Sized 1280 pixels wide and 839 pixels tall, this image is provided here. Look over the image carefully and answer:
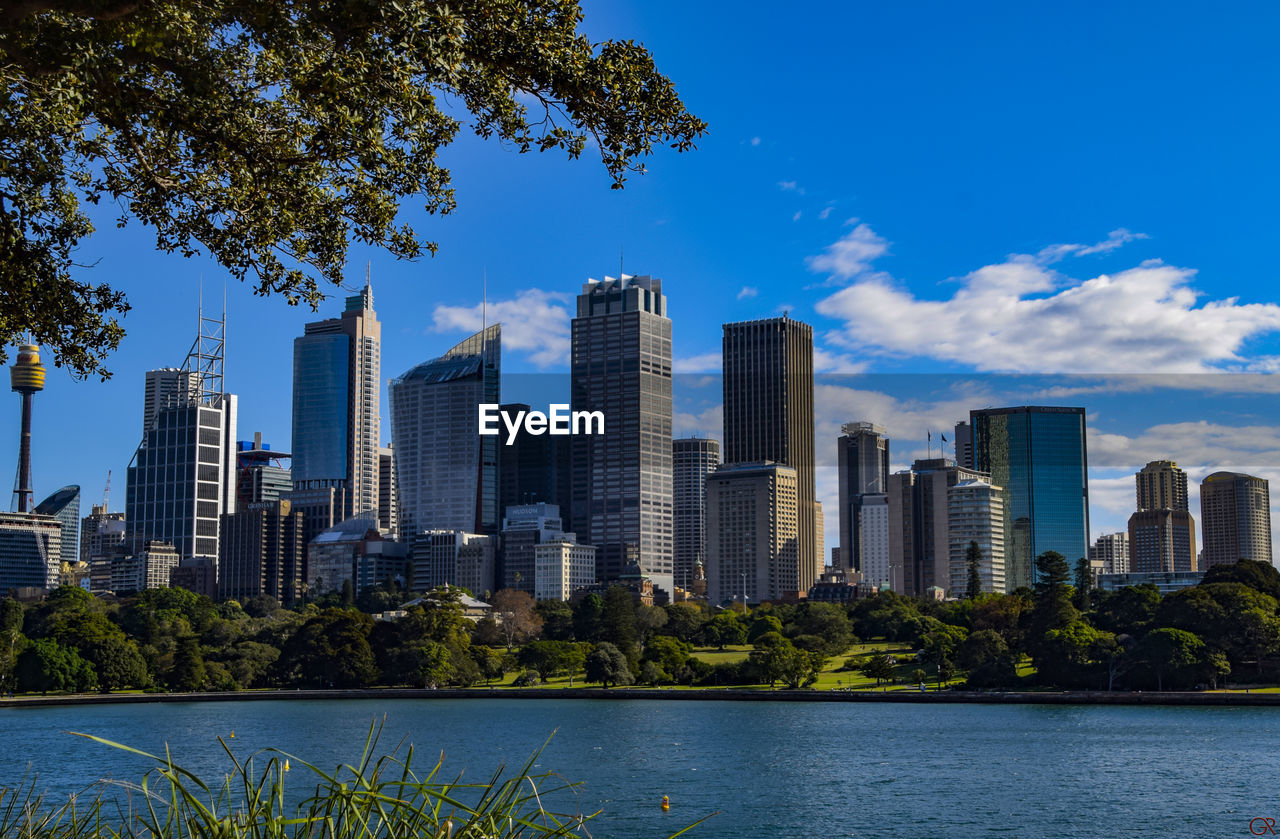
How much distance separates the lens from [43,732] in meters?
82.3

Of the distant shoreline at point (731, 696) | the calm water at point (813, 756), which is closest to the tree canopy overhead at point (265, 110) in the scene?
the calm water at point (813, 756)

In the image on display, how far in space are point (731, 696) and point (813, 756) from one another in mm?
45065

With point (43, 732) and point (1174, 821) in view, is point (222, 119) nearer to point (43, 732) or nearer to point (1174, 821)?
point (1174, 821)

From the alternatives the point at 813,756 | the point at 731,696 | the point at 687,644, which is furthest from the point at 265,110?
the point at 687,644

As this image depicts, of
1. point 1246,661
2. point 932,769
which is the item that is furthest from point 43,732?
point 1246,661

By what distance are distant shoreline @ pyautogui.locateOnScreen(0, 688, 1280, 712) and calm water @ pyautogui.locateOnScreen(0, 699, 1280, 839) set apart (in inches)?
164

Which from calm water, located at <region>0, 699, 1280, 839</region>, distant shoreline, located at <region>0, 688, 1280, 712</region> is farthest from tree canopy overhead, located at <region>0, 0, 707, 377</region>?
distant shoreline, located at <region>0, 688, 1280, 712</region>

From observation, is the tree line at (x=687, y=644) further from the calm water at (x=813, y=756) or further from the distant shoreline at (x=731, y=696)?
the calm water at (x=813, y=756)

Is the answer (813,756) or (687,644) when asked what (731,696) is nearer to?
(687,644)

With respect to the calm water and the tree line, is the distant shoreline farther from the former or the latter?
the calm water

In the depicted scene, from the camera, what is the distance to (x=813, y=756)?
63188mm

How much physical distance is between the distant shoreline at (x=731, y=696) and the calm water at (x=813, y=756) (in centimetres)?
416

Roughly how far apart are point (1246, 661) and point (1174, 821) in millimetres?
63894

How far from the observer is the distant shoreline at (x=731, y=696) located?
311 feet
